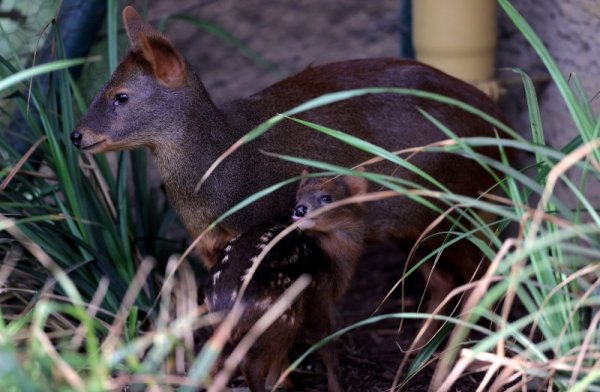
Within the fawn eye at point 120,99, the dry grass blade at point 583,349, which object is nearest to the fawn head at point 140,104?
the fawn eye at point 120,99

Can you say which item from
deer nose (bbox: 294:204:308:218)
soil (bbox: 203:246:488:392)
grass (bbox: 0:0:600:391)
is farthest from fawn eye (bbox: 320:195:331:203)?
soil (bbox: 203:246:488:392)

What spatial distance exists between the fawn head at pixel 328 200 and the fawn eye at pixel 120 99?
806mm

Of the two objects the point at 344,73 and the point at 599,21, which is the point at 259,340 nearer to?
the point at 344,73

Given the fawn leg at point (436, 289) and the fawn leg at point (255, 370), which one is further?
the fawn leg at point (436, 289)

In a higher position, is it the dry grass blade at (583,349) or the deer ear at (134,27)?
the deer ear at (134,27)

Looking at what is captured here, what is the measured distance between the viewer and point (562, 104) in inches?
189

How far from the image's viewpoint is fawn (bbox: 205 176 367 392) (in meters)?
3.42

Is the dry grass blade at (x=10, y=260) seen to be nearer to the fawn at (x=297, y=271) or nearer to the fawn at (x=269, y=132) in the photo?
the fawn at (x=269, y=132)

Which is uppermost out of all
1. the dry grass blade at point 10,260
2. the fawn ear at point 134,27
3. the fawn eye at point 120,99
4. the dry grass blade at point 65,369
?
the fawn ear at point 134,27

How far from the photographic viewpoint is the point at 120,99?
3.90 meters

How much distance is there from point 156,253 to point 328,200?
1230 mm

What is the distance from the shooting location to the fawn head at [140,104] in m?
3.87

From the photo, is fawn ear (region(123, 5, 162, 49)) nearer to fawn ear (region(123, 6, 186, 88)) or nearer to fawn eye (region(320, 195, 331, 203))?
fawn ear (region(123, 6, 186, 88))

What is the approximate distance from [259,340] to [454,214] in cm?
122
